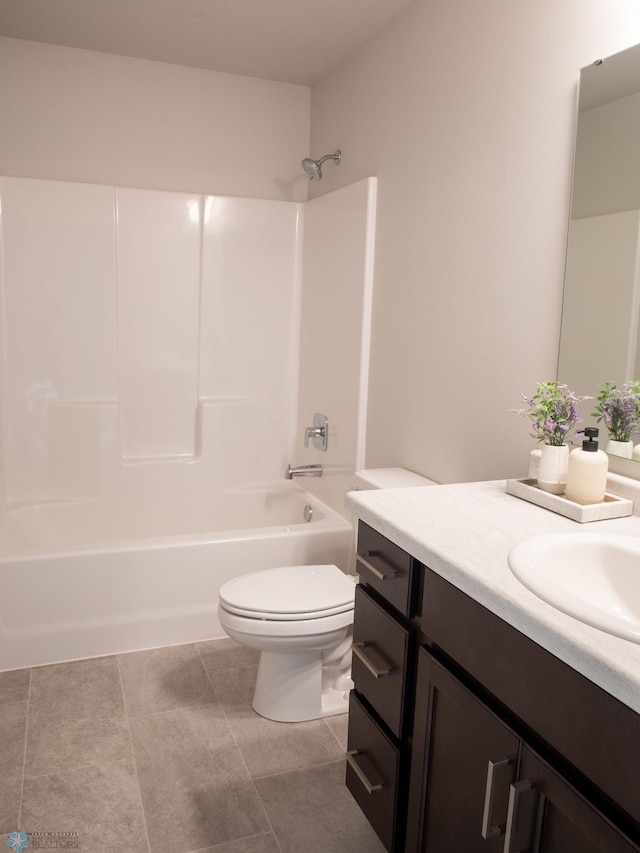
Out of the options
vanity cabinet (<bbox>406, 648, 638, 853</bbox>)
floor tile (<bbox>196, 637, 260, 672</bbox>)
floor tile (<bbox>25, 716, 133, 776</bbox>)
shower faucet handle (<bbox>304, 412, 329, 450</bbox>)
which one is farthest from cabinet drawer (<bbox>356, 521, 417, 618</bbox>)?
shower faucet handle (<bbox>304, 412, 329, 450</bbox>)

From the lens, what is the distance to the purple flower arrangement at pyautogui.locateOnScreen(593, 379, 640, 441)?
155cm

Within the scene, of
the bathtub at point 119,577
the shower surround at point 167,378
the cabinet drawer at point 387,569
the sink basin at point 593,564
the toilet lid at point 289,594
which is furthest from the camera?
the shower surround at point 167,378

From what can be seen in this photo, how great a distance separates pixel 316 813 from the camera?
180 centimetres

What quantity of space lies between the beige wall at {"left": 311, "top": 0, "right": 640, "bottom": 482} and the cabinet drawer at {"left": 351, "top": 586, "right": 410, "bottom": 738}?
0.67m

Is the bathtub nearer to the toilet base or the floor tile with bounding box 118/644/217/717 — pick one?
the floor tile with bounding box 118/644/217/717

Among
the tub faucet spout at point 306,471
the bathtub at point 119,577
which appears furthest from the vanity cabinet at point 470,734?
the tub faucet spout at point 306,471

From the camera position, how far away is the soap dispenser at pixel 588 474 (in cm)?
147

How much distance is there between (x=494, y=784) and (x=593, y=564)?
1.45ft

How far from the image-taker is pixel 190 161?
3289 mm

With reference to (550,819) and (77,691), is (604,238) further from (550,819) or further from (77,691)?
(77,691)

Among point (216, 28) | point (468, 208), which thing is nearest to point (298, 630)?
point (468, 208)

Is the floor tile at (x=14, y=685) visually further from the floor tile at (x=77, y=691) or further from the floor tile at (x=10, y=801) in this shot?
the floor tile at (x=10, y=801)

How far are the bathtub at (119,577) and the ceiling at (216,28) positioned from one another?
A: 196 cm

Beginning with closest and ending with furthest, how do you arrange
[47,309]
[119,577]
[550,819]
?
1. [550,819]
2. [119,577]
3. [47,309]
